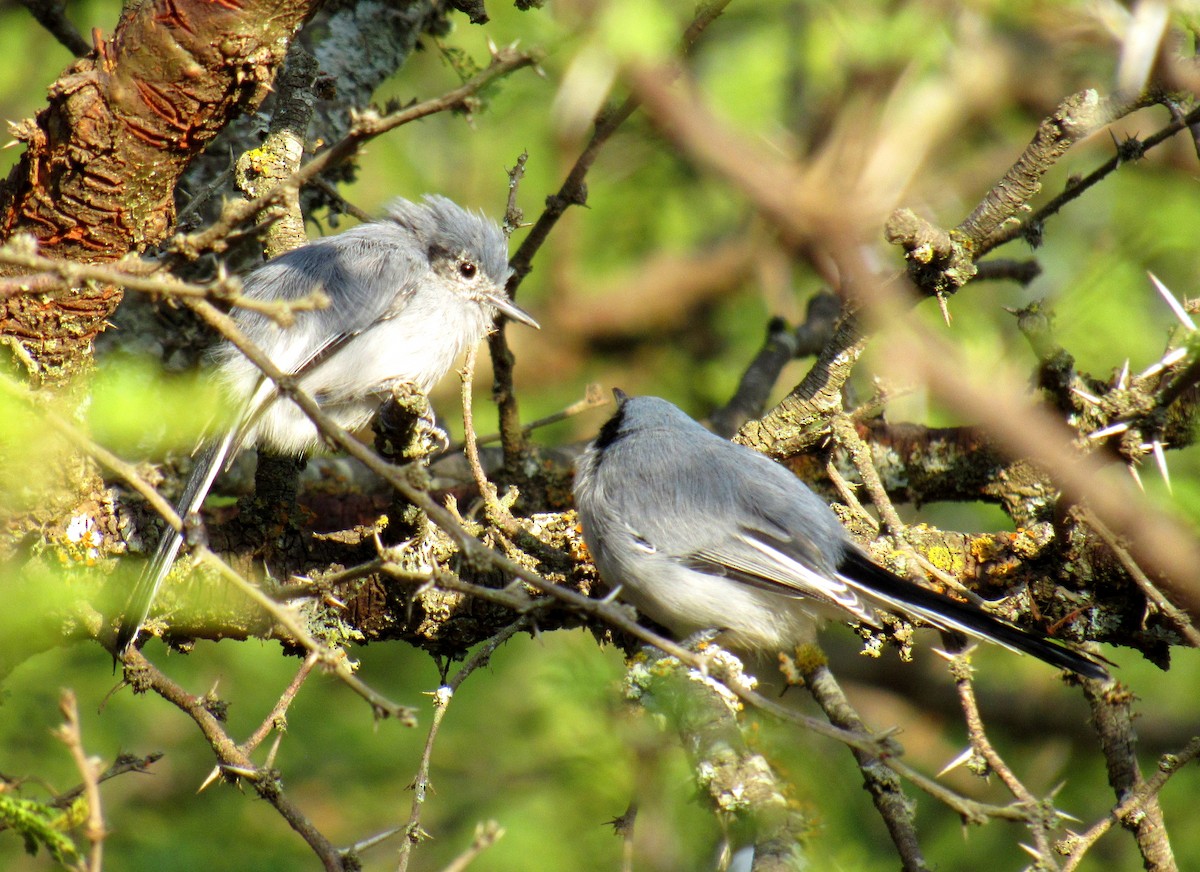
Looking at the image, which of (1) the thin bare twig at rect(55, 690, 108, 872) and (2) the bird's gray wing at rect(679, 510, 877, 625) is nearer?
(1) the thin bare twig at rect(55, 690, 108, 872)

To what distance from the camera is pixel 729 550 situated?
9.27 feet

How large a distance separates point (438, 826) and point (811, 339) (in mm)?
2381

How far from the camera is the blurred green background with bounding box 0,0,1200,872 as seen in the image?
219cm

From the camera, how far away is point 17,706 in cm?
312

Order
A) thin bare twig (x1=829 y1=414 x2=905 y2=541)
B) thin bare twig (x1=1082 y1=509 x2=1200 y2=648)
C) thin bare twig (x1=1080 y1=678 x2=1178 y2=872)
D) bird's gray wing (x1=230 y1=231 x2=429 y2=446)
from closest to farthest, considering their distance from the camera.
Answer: thin bare twig (x1=1082 y1=509 x2=1200 y2=648)
thin bare twig (x1=1080 y1=678 x2=1178 y2=872)
thin bare twig (x1=829 y1=414 x2=905 y2=541)
bird's gray wing (x1=230 y1=231 x2=429 y2=446)

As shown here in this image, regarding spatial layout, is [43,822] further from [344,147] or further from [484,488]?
[484,488]

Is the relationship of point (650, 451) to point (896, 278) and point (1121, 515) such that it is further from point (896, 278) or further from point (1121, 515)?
point (1121, 515)

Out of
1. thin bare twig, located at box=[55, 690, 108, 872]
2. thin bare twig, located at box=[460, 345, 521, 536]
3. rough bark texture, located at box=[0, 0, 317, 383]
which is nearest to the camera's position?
thin bare twig, located at box=[55, 690, 108, 872]

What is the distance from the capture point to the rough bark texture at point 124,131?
2139 millimetres

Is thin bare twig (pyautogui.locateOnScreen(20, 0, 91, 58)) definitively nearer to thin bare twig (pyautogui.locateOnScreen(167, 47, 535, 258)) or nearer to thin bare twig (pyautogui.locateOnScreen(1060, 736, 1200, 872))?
thin bare twig (pyautogui.locateOnScreen(167, 47, 535, 258))

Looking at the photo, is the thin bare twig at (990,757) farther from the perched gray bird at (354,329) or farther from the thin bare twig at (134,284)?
the perched gray bird at (354,329)

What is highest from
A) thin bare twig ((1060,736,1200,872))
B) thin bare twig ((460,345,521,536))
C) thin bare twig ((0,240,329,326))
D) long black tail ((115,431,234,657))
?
thin bare twig ((0,240,329,326))

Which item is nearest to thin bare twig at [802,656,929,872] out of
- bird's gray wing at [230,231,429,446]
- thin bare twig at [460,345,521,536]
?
thin bare twig at [460,345,521,536]

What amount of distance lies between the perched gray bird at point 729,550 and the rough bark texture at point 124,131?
1.38 metres
